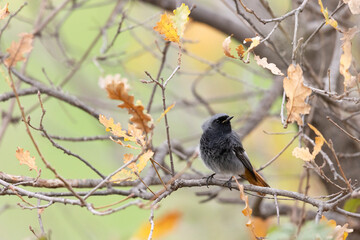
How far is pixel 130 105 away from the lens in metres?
1.81

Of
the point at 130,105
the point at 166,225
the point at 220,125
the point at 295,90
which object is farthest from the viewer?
the point at 166,225

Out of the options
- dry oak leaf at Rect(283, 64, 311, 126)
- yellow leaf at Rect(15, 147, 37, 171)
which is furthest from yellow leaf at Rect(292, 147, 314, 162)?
yellow leaf at Rect(15, 147, 37, 171)

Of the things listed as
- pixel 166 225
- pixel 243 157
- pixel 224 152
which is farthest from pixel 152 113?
pixel 243 157

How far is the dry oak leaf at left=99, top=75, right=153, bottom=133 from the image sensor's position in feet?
5.74

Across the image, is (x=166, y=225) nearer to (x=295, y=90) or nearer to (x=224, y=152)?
(x=224, y=152)

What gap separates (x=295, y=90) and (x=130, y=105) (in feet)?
2.66

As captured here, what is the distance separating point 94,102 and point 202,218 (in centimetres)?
217

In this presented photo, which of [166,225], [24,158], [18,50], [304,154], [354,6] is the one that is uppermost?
[18,50]

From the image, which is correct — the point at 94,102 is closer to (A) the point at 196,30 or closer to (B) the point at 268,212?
(B) the point at 268,212

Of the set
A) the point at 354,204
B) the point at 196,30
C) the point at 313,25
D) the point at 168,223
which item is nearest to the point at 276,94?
the point at 313,25

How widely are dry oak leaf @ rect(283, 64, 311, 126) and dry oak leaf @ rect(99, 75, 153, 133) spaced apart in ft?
2.33

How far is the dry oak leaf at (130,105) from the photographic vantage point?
1751 millimetres

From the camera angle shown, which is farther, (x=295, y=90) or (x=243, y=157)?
(x=243, y=157)

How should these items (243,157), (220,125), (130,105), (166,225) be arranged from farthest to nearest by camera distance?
(166,225) < (220,125) < (243,157) < (130,105)
